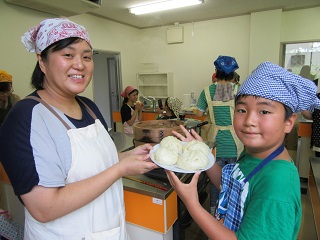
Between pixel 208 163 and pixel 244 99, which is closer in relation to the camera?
pixel 244 99

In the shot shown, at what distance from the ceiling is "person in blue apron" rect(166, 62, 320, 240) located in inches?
129

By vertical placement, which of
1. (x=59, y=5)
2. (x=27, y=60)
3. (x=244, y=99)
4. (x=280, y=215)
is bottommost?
(x=280, y=215)

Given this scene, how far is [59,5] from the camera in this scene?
270 cm

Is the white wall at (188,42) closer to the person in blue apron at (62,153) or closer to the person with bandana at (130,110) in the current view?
the person with bandana at (130,110)

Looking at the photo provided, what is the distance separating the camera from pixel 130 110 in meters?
3.41

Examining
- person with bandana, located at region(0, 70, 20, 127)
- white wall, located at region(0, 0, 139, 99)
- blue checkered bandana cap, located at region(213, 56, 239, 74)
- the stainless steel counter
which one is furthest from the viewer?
white wall, located at region(0, 0, 139, 99)

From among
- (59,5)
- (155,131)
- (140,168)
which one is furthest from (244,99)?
(59,5)

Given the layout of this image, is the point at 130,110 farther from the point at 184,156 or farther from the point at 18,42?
the point at 184,156

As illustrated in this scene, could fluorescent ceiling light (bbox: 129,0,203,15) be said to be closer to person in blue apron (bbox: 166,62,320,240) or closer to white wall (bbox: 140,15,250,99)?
white wall (bbox: 140,15,250,99)

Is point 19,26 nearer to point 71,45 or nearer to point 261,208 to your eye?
point 71,45

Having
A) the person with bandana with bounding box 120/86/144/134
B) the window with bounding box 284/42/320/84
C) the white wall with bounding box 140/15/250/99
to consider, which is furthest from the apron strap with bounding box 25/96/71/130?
the window with bounding box 284/42/320/84

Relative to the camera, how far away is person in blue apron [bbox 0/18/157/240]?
0.68 meters

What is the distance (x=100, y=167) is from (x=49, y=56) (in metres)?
0.45

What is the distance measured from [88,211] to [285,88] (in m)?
0.81
